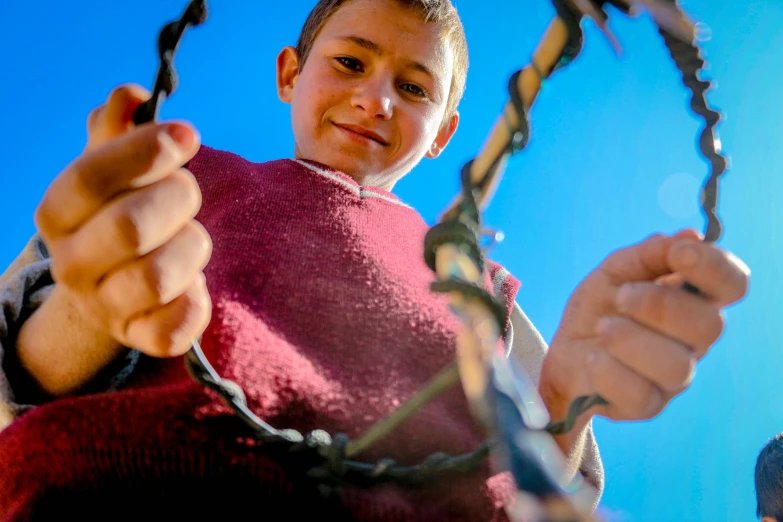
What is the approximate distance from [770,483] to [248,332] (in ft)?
4.72

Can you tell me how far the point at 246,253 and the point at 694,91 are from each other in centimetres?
35

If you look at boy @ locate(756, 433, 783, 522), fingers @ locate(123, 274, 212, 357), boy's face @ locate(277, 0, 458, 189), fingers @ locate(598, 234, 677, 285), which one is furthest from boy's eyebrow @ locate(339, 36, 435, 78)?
boy @ locate(756, 433, 783, 522)

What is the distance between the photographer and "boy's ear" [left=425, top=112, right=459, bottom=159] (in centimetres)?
100

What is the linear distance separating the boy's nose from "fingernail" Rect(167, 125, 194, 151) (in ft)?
1.35

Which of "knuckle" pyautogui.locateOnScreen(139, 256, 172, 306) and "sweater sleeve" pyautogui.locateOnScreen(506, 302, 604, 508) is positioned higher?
"sweater sleeve" pyautogui.locateOnScreen(506, 302, 604, 508)

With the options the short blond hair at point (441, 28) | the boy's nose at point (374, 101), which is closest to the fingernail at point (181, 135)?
the boy's nose at point (374, 101)

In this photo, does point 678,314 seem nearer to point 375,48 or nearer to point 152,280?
point 152,280

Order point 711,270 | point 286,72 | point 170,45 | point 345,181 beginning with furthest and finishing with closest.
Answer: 1. point 286,72
2. point 345,181
3. point 711,270
4. point 170,45

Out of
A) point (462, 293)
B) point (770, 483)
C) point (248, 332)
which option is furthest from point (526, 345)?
point (770, 483)

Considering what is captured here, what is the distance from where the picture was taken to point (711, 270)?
0.36 meters

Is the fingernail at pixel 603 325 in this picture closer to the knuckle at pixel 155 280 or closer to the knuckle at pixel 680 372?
the knuckle at pixel 680 372

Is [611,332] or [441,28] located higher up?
[441,28]

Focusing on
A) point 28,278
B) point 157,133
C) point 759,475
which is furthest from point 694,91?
point 759,475

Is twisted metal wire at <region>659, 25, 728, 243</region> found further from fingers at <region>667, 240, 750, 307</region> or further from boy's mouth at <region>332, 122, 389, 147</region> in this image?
boy's mouth at <region>332, 122, 389, 147</region>
